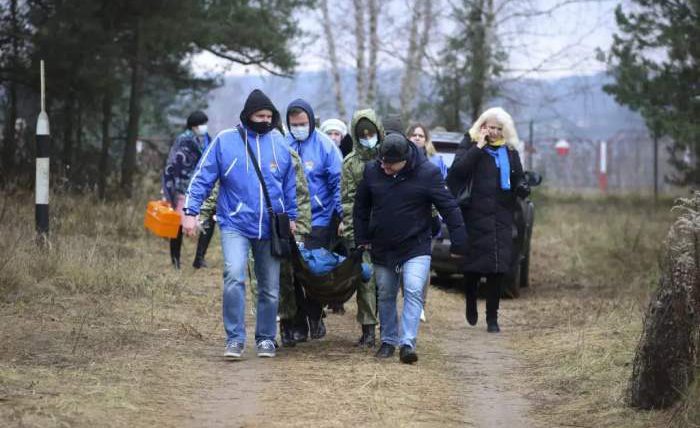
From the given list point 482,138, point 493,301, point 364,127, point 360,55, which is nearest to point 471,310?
point 493,301

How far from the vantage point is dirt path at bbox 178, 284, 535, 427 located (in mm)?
7234

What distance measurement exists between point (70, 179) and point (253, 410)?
1394 cm

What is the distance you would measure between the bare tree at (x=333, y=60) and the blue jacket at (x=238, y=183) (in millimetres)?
25272

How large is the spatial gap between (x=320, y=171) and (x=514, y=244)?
5051 mm

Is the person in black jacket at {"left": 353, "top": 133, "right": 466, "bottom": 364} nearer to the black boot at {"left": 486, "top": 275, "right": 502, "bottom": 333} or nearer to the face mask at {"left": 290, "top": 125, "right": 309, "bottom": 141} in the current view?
the face mask at {"left": 290, "top": 125, "right": 309, "bottom": 141}

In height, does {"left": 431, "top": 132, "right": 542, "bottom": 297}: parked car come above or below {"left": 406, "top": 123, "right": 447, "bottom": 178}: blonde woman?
below

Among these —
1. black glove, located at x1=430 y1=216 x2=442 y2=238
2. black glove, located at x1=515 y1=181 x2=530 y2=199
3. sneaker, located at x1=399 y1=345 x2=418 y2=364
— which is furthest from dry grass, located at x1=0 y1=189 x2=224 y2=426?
black glove, located at x1=515 y1=181 x2=530 y2=199

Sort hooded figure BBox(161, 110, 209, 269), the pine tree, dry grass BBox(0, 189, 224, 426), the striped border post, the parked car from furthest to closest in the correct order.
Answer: the pine tree < hooded figure BBox(161, 110, 209, 269) < the parked car < the striped border post < dry grass BBox(0, 189, 224, 426)

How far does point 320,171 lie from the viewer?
10.1 metres

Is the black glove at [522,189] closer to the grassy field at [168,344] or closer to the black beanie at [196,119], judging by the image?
the grassy field at [168,344]

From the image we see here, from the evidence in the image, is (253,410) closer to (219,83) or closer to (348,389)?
(348,389)

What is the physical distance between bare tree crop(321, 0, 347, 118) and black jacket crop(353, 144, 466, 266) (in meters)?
25.2

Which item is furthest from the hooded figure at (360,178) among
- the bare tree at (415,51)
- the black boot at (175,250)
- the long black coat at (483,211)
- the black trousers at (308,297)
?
the bare tree at (415,51)

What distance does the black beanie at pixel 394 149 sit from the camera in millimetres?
9086
